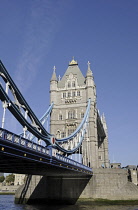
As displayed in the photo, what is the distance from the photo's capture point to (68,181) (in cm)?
3288

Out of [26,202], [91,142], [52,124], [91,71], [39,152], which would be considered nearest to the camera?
[39,152]

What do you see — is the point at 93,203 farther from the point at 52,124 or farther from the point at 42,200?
the point at 52,124

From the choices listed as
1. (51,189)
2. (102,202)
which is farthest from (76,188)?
(102,202)

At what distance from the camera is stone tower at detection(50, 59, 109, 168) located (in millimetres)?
39375

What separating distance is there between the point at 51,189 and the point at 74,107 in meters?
16.8

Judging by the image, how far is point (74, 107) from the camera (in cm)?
4391

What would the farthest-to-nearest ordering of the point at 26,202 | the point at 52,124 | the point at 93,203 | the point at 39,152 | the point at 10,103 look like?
the point at 52,124 → the point at 26,202 → the point at 93,203 → the point at 39,152 → the point at 10,103

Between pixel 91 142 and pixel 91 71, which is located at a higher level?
pixel 91 71

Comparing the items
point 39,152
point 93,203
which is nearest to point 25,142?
point 39,152

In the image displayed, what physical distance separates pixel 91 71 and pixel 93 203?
26.4 m

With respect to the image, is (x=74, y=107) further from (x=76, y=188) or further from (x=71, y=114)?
(x=76, y=188)

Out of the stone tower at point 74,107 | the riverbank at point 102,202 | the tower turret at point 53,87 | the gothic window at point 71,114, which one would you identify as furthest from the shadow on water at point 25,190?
the tower turret at point 53,87

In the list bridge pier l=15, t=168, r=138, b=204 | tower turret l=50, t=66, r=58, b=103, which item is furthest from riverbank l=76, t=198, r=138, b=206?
tower turret l=50, t=66, r=58, b=103

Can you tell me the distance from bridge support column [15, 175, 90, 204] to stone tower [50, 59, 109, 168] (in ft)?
19.2
